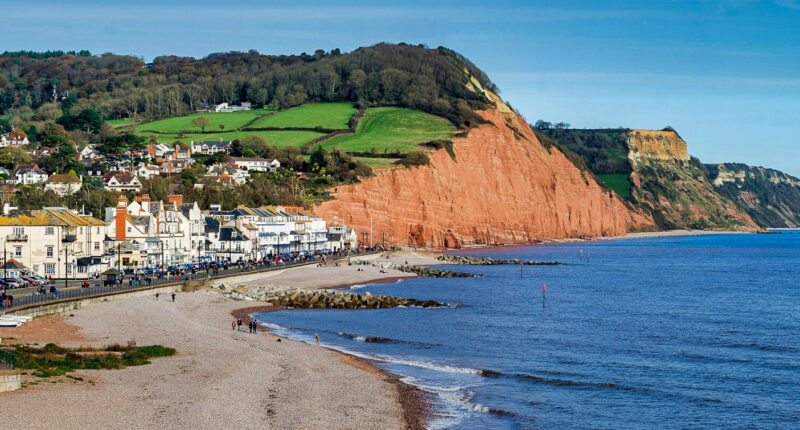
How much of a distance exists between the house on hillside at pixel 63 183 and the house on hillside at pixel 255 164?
2799 centimetres

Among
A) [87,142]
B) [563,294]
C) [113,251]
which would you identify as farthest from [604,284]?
[87,142]

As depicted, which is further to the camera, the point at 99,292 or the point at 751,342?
the point at 99,292

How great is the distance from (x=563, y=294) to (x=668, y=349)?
3110 centimetres

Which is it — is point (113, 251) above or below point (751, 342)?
above

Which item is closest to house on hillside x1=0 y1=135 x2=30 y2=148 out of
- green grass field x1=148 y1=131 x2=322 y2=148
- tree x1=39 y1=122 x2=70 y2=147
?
tree x1=39 y1=122 x2=70 y2=147

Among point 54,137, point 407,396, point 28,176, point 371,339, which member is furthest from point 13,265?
point 54,137

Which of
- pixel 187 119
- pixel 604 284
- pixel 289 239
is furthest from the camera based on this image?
pixel 187 119

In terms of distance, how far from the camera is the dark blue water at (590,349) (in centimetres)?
3125

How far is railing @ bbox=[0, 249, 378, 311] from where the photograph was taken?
157ft

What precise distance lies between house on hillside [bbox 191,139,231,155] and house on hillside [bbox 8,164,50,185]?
35.4 meters

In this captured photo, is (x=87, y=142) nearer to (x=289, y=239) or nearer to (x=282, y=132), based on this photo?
(x=282, y=132)

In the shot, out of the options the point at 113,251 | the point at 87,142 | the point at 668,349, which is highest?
the point at 87,142

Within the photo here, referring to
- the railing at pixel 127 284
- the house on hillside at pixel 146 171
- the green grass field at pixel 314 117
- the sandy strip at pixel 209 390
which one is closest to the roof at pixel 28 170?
the house on hillside at pixel 146 171

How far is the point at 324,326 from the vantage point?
5278 cm
